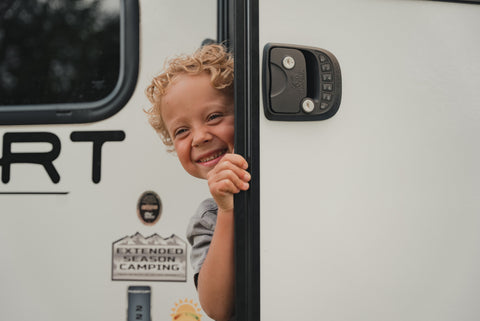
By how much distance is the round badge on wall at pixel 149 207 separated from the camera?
1.34m

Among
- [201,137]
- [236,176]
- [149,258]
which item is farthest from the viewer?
[149,258]

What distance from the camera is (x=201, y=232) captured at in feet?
3.33

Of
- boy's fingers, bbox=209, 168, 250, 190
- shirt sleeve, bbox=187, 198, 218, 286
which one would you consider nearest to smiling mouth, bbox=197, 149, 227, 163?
shirt sleeve, bbox=187, 198, 218, 286

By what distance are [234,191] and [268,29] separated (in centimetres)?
34

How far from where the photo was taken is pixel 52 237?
1.37 meters

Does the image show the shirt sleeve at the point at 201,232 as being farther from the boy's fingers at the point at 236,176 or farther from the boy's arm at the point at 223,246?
the boy's fingers at the point at 236,176

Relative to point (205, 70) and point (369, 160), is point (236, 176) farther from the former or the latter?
point (205, 70)

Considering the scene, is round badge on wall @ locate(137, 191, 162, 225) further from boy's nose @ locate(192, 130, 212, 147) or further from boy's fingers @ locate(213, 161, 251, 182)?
boy's fingers @ locate(213, 161, 251, 182)

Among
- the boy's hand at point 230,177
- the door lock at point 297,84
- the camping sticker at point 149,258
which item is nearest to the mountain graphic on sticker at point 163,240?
the camping sticker at point 149,258

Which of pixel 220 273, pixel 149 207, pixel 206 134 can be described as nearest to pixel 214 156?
pixel 206 134

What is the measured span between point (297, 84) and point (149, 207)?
0.80 metres

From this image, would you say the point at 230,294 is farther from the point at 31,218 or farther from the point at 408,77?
the point at 31,218

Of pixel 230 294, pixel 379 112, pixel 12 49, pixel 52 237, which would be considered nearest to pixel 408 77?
pixel 379 112

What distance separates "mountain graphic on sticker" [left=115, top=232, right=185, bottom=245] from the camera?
4.41 feet
